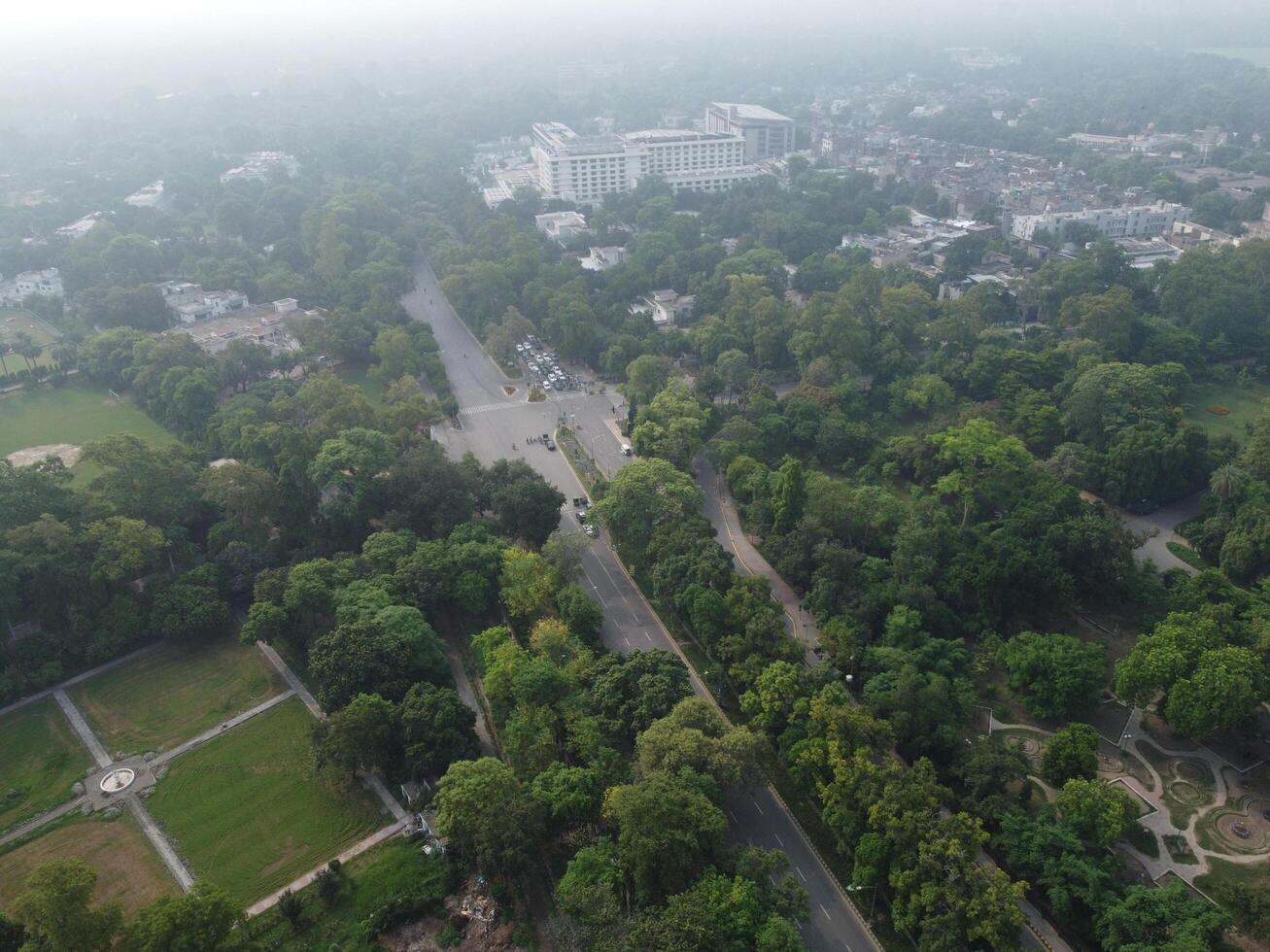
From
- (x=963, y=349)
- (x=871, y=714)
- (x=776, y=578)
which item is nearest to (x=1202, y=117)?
(x=963, y=349)

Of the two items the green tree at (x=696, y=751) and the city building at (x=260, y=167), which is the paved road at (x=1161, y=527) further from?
the city building at (x=260, y=167)

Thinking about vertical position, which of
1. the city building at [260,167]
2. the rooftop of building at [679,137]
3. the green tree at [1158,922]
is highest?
the rooftop of building at [679,137]

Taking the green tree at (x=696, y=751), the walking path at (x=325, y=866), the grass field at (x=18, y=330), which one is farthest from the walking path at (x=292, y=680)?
the grass field at (x=18, y=330)

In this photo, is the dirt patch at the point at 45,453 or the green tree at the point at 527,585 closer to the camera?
the green tree at the point at 527,585

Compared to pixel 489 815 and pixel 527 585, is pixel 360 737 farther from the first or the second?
pixel 527 585

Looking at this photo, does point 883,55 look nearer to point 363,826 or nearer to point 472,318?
point 472,318

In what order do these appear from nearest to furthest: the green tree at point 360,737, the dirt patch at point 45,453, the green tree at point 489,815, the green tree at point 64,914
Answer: the green tree at point 64,914
the green tree at point 489,815
the green tree at point 360,737
the dirt patch at point 45,453

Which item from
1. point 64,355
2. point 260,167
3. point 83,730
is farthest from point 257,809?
point 260,167
